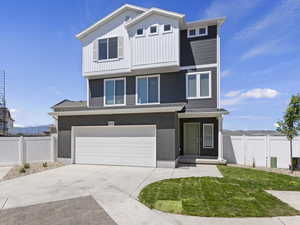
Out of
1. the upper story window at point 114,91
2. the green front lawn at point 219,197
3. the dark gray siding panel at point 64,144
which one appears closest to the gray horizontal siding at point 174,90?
the upper story window at point 114,91

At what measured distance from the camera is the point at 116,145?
9.21m

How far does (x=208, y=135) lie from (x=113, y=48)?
8656 mm

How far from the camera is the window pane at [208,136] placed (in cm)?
1050

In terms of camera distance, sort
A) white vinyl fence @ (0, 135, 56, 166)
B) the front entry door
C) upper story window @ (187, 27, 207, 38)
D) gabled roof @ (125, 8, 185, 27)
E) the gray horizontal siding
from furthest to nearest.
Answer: the front entry door < upper story window @ (187, 27, 207, 38) < the gray horizontal siding < gabled roof @ (125, 8, 185, 27) < white vinyl fence @ (0, 135, 56, 166)

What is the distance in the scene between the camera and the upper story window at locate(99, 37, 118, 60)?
11.2 meters

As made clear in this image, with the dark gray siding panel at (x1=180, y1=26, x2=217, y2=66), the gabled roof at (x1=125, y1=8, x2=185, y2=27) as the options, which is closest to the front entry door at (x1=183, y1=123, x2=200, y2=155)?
the dark gray siding panel at (x1=180, y1=26, x2=217, y2=66)

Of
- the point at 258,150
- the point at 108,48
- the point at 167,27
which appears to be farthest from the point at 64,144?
the point at 258,150

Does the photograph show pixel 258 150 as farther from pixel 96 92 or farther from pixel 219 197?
pixel 96 92

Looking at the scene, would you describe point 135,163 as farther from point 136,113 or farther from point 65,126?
point 65,126

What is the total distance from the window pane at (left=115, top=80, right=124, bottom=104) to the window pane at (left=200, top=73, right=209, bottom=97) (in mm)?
5335

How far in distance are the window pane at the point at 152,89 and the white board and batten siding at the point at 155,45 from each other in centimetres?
107

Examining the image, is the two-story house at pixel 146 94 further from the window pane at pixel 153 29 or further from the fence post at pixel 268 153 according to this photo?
the fence post at pixel 268 153

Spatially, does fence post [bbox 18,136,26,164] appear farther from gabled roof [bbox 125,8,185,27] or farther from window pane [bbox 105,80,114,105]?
gabled roof [bbox 125,8,185,27]

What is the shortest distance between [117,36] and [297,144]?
12.7m
